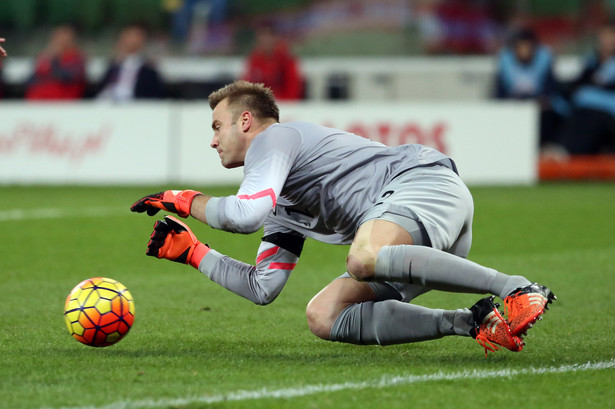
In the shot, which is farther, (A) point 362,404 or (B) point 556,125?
(B) point 556,125

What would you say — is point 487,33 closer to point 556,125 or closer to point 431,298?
point 556,125

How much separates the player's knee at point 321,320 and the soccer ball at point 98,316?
2.89 ft

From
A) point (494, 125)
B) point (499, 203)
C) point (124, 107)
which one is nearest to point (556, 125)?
point (494, 125)

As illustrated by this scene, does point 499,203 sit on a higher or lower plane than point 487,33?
lower

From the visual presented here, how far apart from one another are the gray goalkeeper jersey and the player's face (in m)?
0.18

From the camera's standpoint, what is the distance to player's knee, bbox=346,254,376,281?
468 cm

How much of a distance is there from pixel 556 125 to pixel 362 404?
553 inches

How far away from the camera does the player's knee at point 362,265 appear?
4.68 metres

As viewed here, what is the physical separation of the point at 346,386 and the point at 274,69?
511 inches

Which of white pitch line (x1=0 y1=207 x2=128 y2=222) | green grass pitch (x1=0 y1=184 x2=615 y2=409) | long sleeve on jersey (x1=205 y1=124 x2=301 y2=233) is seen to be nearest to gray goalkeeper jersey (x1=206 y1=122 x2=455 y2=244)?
long sleeve on jersey (x1=205 y1=124 x2=301 y2=233)

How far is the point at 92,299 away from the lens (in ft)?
16.7

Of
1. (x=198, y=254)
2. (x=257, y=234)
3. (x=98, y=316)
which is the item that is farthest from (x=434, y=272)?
(x=257, y=234)

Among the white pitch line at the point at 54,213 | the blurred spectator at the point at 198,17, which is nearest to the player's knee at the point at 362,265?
the white pitch line at the point at 54,213

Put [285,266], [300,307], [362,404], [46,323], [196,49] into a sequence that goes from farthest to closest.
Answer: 1. [196,49]
2. [300,307]
3. [46,323]
4. [285,266]
5. [362,404]
